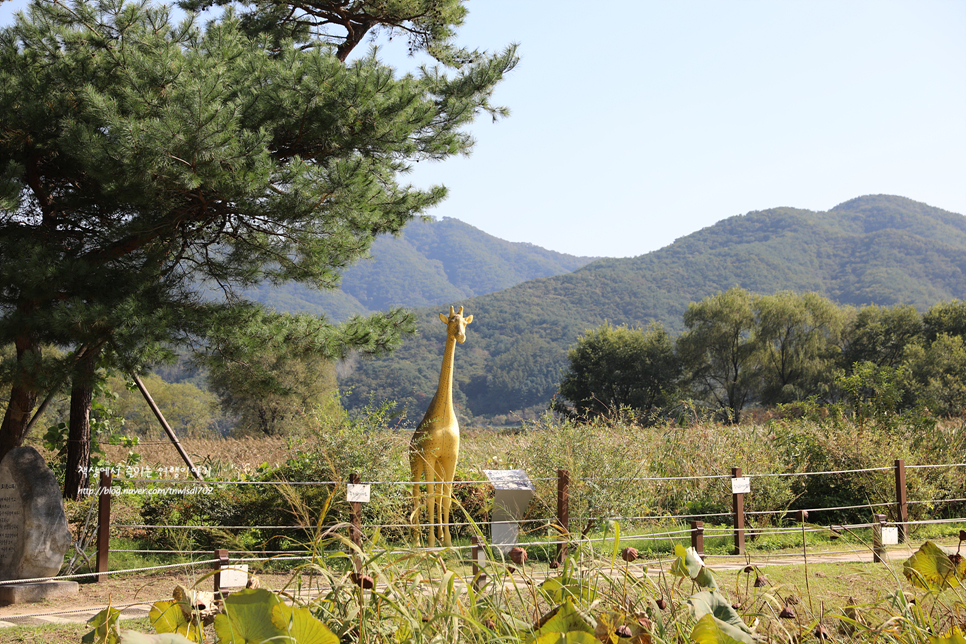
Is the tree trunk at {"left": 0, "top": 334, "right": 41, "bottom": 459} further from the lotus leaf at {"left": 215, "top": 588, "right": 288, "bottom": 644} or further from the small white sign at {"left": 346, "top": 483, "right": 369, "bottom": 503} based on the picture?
the lotus leaf at {"left": 215, "top": 588, "right": 288, "bottom": 644}

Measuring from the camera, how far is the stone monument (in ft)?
18.2

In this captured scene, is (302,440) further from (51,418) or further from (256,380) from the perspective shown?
(51,418)

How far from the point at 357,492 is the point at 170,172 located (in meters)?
2.94

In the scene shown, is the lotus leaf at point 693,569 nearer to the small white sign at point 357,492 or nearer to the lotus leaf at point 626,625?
the lotus leaf at point 626,625

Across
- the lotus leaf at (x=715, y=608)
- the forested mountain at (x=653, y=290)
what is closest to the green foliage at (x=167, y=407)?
the forested mountain at (x=653, y=290)

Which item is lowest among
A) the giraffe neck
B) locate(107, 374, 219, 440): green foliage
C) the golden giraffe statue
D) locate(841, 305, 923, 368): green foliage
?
locate(107, 374, 219, 440): green foliage

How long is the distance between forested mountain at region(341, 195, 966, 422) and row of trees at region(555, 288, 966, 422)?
75.3ft

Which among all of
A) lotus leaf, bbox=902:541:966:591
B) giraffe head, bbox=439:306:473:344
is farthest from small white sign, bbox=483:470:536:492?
lotus leaf, bbox=902:541:966:591

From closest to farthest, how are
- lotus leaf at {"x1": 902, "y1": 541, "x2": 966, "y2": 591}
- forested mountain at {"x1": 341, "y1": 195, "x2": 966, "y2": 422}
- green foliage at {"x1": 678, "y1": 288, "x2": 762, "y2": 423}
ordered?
lotus leaf at {"x1": 902, "y1": 541, "x2": 966, "y2": 591}, green foliage at {"x1": 678, "y1": 288, "x2": 762, "y2": 423}, forested mountain at {"x1": 341, "y1": 195, "x2": 966, "y2": 422}

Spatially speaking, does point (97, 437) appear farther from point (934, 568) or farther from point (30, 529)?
point (934, 568)

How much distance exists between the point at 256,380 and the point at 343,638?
6165mm

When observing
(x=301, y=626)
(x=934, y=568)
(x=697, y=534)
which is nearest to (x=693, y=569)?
(x=934, y=568)

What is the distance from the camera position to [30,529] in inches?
222

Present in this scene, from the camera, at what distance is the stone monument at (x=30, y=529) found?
18.2 feet
